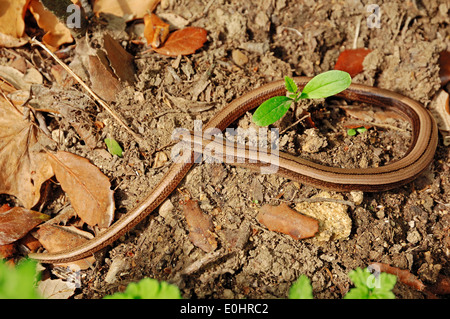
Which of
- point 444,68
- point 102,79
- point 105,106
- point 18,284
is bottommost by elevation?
point 18,284

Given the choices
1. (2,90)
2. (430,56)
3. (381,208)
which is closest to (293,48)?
(430,56)

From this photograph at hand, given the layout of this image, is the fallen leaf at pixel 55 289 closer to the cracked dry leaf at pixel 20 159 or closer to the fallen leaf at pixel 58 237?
the fallen leaf at pixel 58 237

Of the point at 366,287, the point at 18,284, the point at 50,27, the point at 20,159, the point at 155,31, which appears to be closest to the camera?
the point at 18,284

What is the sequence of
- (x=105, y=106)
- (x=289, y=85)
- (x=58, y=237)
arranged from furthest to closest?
(x=105, y=106) → (x=58, y=237) → (x=289, y=85)

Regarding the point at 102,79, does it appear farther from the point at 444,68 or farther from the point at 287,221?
the point at 444,68

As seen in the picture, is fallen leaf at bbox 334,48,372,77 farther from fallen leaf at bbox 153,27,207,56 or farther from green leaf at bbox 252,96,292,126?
fallen leaf at bbox 153,27,207,56

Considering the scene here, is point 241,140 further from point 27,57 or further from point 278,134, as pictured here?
point 27,57

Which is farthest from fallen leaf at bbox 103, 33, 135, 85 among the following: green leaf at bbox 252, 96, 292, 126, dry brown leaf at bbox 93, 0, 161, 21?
green leaf at bbox 252, 96, 292, 126

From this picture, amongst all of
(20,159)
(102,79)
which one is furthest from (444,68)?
(20,159)
